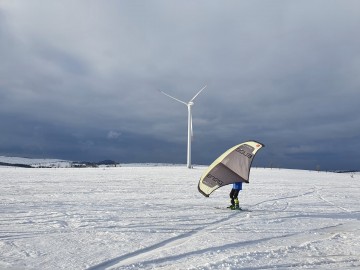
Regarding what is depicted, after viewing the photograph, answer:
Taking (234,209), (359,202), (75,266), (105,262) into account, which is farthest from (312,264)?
(359,202)

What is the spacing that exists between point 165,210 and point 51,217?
4334 mm

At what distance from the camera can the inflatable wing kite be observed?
14094 millimetres

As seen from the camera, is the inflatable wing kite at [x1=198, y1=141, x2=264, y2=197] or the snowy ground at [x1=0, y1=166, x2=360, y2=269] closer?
the snowy ground at [x1=0, y1=166, x2=360, y2=269]

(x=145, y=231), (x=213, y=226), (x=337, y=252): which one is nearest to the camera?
(x=337, y=252)

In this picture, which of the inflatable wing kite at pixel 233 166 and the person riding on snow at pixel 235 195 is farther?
the person riding on snow at pixel 235 195

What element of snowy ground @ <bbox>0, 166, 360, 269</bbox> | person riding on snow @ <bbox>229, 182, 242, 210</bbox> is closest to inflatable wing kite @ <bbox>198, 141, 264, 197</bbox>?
person riding on snow @ <bbox>229, 182, 242, 210</bbox>

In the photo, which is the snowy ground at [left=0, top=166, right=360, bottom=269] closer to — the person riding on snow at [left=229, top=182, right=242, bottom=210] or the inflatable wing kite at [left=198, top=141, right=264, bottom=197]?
the person riding on snow at [left=229, top=182, right=242, bottom=210]

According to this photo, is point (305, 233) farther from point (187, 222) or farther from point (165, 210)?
point (165, 210)

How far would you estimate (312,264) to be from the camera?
7.32m

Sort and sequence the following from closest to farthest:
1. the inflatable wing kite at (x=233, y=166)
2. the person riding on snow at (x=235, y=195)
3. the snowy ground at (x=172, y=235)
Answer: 1. the snowy ground at (x=172, y=235)
2. the inflatable wing kite at (x=233, y=166)
3. the person riding on snow at (x=235, y=195)

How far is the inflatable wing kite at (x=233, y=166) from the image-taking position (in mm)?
14094

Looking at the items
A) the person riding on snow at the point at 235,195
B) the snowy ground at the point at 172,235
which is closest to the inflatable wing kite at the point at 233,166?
the person riding on snow at the point at 235,195

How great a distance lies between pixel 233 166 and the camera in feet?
47.5

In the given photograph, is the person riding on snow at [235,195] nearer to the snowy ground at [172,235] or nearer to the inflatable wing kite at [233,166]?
the inflatable wing kite at [233,166]
